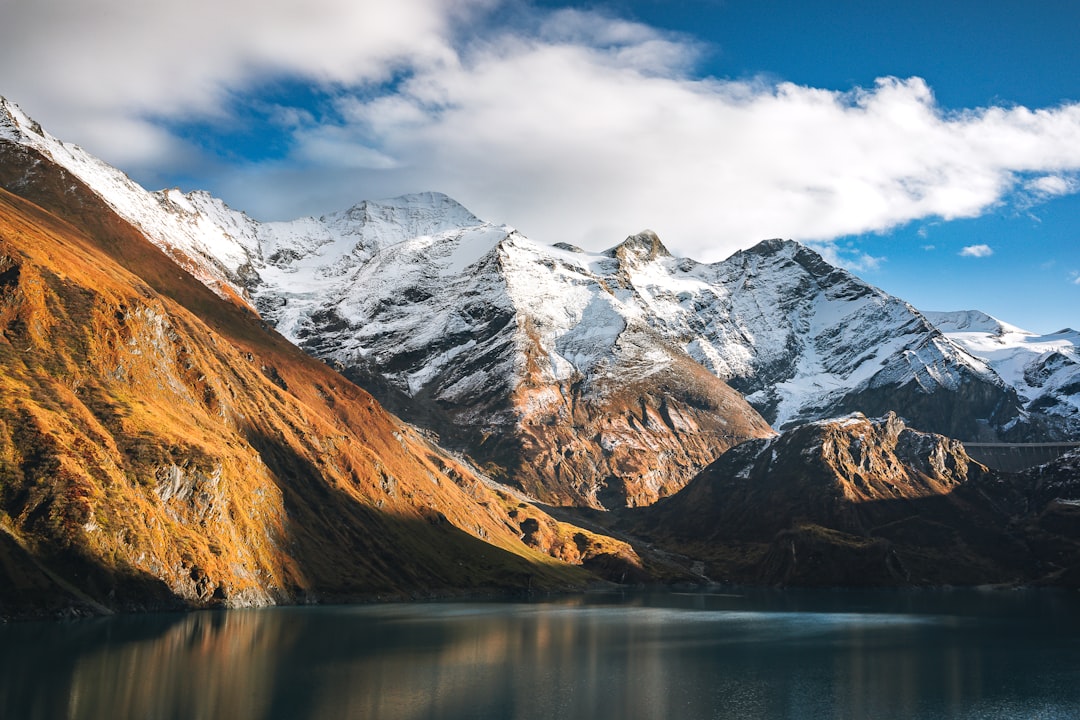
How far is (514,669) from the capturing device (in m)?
99.7

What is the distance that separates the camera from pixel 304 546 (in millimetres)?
191375

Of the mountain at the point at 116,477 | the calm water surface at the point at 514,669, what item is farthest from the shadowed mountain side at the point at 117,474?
the calm water surface at the point at 514,669

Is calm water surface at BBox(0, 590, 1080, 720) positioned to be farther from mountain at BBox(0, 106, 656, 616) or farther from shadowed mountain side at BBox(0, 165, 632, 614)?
shadowed mountain side at BBox(0, 165, 632, 614)

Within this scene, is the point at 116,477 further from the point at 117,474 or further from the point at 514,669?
the point at 514,669

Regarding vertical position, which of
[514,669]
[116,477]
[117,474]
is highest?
[117,474]

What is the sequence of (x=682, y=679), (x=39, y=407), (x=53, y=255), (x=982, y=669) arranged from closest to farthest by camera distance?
(x=682, y=679) < (x=982, y=669) < (x=39, y=407) < (x=53, y=255)

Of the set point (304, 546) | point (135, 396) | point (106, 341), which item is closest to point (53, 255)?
point (106, 341)

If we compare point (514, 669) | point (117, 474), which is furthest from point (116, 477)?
point (514, 669)

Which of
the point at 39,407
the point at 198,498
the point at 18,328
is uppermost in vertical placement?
the point at 18,328

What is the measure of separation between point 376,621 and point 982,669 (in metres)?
90.4

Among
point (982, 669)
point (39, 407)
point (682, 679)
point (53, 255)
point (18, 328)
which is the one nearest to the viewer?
point (682, 679)

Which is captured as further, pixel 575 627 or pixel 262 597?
pixel 262 597

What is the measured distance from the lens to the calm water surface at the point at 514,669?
252 feet

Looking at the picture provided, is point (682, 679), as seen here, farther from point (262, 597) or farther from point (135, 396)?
point (135, 396)
